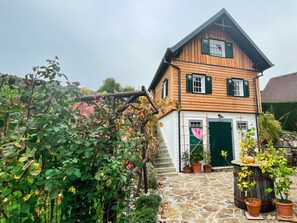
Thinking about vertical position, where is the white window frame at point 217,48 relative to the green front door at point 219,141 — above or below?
above

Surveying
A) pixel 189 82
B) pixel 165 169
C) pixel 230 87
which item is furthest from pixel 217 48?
pixel 165 169

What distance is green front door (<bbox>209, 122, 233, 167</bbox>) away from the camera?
8.98 metres

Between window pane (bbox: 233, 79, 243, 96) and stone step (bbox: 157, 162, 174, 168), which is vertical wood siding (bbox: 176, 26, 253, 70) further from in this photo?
stone step (bbox: 157, 162, 174, 168)

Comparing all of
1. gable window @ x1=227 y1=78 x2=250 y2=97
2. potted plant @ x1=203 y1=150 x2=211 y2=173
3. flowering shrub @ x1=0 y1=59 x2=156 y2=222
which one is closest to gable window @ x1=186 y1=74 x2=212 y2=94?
gable window @ x1=227 y1=78 x2=250 y2=97

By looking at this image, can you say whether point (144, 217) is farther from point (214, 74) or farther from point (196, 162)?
point (214, 74)

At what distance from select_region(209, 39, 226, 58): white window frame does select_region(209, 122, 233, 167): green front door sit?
4085mm

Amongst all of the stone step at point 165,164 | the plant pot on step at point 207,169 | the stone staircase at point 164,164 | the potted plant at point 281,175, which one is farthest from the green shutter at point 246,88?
the potted plant at point 281,175

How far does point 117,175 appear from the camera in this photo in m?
1.54

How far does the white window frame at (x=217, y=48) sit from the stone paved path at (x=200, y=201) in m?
6.94

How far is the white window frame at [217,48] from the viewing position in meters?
9.91

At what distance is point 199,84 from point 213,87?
2.59ft

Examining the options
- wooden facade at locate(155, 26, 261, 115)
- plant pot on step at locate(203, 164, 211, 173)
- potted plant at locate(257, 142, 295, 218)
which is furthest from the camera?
wooden facade at locate(155, 26, 261, 115)

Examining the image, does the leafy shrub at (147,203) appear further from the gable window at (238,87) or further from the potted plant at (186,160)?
the gable window at (238,87)

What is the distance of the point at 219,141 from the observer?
30.1ft
